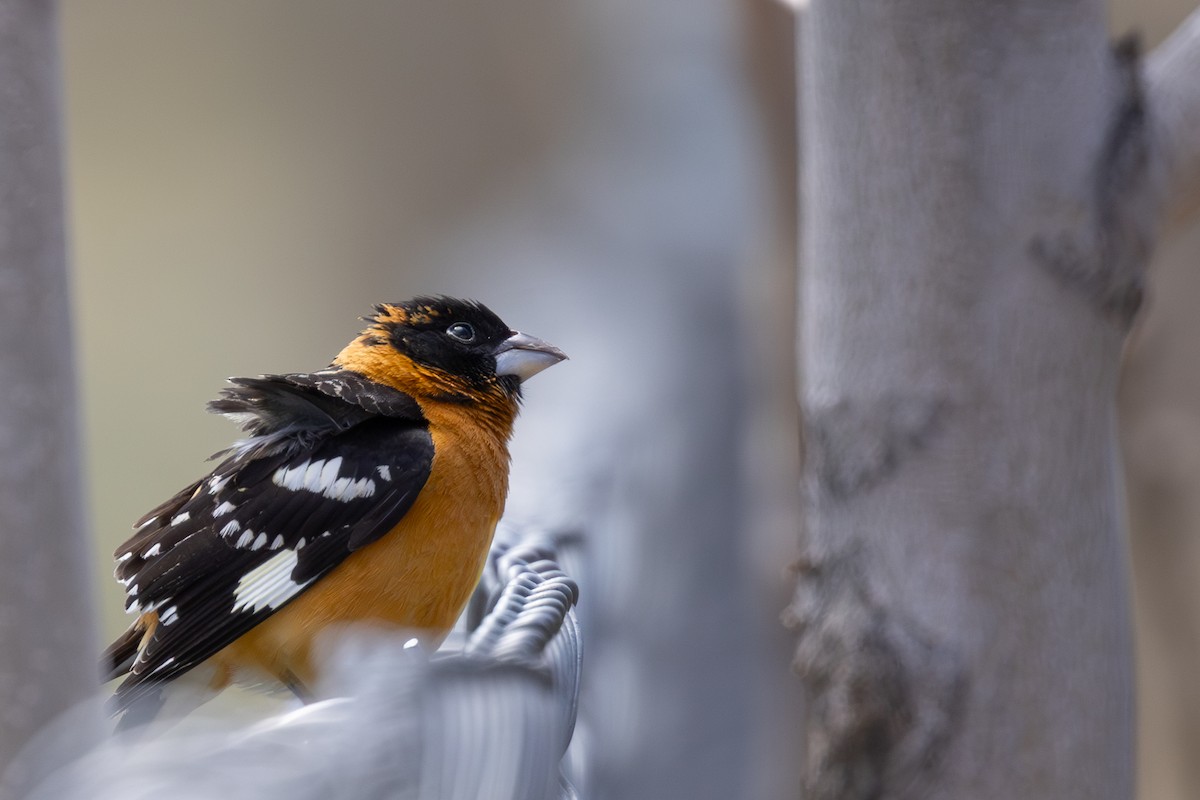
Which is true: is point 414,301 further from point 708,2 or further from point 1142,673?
point 1142,673

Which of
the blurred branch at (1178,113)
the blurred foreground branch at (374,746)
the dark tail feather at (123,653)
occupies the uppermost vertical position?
the blurred branch at (1178,113)

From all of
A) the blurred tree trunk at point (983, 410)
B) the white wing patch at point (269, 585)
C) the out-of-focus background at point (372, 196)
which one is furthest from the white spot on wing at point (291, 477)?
the out-of-focus background at point (372, 196)

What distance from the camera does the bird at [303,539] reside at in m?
1.88

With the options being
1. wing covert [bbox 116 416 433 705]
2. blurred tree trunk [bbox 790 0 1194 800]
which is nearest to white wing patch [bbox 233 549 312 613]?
wing covert [bbox 116 416 433 705]

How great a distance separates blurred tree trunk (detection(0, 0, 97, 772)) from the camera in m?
0.92

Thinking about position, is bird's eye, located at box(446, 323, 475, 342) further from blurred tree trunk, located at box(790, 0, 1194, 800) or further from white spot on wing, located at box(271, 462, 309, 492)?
blurred tree trunk, located at box(790, 0, 1194, 800)

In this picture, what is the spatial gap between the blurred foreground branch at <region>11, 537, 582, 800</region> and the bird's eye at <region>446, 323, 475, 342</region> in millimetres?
1507

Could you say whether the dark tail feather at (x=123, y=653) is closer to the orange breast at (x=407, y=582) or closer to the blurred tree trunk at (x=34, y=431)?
the orange breast at (x=407, y=582)

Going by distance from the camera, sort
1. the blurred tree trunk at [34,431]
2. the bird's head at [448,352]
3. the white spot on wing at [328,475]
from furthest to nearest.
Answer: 1. the bird's head at [448,352]
2. the white spot on wing at [328,475]
3. the blurred tree trunk at [34,431]

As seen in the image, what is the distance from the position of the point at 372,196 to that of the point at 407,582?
18.1 feet

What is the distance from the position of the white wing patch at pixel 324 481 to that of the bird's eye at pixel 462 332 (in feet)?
1.41

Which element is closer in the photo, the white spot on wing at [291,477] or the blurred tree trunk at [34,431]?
the blurred tree trunk at [34,431]

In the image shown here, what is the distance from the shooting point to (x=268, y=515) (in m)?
1.95

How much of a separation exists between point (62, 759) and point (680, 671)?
122 centimetres
